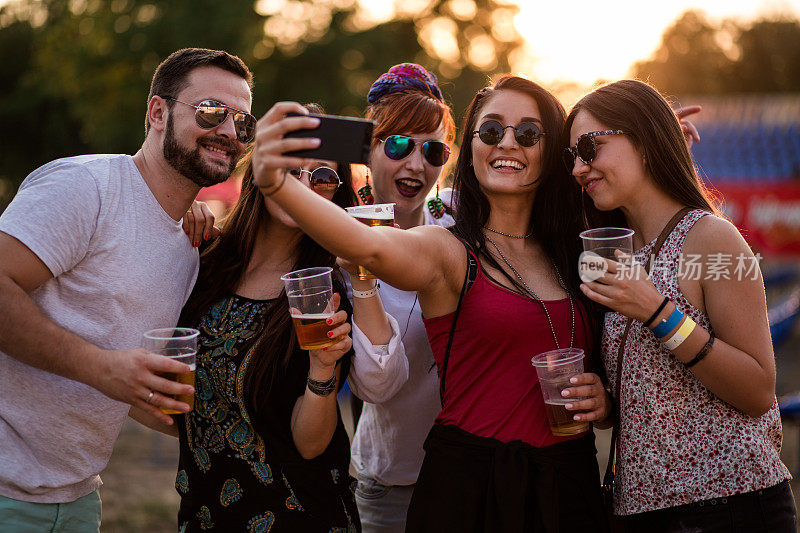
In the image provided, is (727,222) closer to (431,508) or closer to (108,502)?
(431,508)

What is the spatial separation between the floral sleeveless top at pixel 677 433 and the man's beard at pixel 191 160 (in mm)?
1977

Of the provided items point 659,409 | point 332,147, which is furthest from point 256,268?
point 659,409

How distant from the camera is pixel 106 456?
119 inches

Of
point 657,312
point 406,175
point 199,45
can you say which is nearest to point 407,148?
point 406,175

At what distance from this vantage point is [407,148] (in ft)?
12.8

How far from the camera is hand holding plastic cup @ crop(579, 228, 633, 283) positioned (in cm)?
260

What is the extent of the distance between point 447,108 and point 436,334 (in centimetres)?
170

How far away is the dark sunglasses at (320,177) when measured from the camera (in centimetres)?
331

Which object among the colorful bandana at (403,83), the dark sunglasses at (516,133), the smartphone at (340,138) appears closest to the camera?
the smartphone at (340,138)

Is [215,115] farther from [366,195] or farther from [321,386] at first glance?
[321,386]

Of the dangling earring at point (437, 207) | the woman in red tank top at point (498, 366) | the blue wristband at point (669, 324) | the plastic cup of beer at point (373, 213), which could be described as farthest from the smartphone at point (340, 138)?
the dangling earring at point (437, 207)

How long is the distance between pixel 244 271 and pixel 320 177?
0.58 meters

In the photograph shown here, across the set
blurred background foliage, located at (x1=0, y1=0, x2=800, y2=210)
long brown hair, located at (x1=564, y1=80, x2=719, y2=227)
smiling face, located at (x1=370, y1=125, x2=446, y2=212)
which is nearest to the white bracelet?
smiling face, located at (x1=370, y1=125, x2=446, y2=212)

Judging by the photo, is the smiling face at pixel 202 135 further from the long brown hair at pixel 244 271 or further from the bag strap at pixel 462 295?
the bag strap at pixel 462 295
